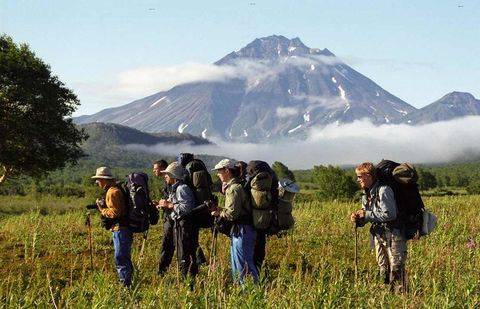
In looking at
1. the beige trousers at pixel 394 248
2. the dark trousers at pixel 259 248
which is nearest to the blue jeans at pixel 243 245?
the dark trousers at pixel 259 248

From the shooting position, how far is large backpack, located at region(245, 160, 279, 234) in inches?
303

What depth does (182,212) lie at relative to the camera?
830 cm

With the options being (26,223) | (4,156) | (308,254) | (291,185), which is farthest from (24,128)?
(291,185)

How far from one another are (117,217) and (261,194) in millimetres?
2315

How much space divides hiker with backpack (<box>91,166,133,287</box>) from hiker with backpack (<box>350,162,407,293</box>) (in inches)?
136

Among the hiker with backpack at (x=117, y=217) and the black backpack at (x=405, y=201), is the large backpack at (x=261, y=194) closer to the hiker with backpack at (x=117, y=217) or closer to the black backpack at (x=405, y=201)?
the black backpack at (x=405, y=201)

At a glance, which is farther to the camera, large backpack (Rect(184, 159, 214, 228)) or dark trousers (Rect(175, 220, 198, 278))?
large backpack (Rect(184, 159, 214, 228))

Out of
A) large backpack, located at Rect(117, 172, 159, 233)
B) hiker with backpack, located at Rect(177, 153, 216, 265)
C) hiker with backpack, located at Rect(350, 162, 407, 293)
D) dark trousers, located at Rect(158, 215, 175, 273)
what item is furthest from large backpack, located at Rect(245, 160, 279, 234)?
dark trousers, located at Rect(158, 215, 175, 273)

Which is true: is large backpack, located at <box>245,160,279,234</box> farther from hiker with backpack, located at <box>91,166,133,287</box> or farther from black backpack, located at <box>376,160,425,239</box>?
hiker with backpack, located at <box>91,166,133,287</box>

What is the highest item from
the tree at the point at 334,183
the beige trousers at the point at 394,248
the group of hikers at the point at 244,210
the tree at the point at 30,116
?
the tree at the point at 30,116

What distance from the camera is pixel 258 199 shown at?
7.68 metres

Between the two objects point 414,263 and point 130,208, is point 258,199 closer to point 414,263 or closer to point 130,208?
point 130,208

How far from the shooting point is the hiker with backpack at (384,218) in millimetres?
7414

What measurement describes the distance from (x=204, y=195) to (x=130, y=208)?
4.21ft
